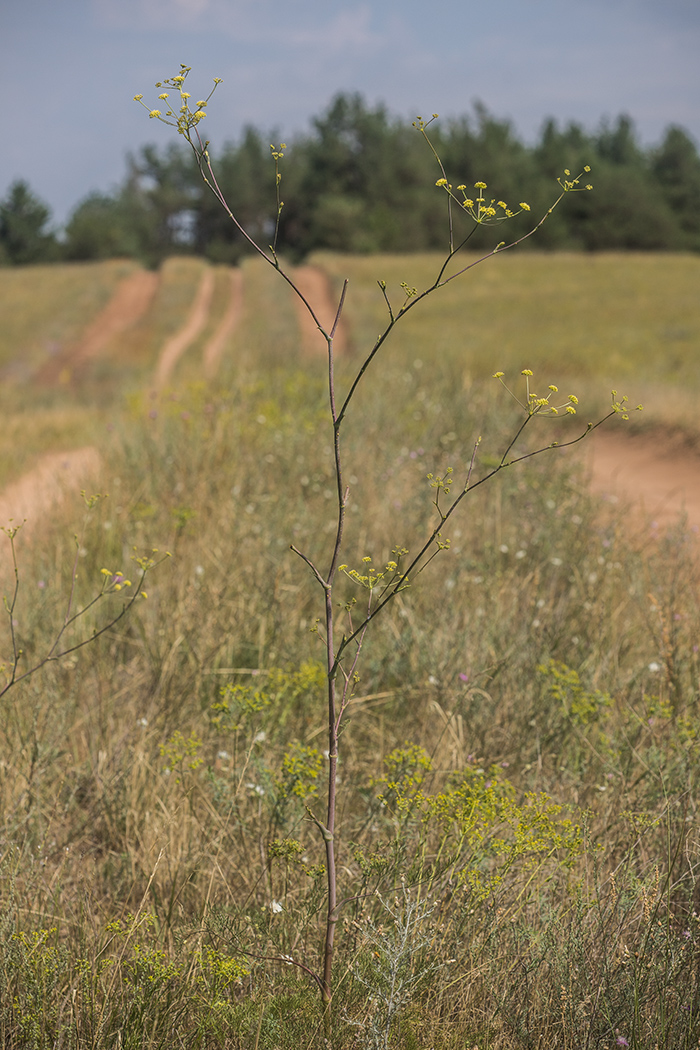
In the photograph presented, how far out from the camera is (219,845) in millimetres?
2127

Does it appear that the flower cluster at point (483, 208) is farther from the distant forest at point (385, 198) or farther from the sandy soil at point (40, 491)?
the distant forest at point (385, 198)

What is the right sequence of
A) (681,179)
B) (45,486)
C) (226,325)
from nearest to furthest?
(45,486) → (226,325) → (681,179)

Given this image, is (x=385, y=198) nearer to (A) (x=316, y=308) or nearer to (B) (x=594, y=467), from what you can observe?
(A) (x=316, y=308)

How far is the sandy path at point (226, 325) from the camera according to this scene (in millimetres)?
20016

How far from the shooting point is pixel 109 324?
2988 cm

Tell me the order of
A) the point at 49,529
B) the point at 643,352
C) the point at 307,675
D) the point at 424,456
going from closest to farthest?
the point at 307,675
the point at 49,529
the point at 424,456
the point at 643,352

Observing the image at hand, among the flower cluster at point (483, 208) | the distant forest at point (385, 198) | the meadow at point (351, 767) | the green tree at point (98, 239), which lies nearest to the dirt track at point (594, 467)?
the meadow at point (351, 767)

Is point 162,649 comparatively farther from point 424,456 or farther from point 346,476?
point 424,456

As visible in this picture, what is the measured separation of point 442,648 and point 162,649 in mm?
1207

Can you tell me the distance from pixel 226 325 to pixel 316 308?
149 inches

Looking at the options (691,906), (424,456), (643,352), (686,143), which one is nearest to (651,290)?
(643,352)

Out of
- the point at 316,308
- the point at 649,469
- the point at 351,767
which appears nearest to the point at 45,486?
the point at 351,767

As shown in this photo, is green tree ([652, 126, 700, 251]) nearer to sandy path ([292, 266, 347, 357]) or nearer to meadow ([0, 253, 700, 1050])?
sandy path ([292, 266, 347, 357])

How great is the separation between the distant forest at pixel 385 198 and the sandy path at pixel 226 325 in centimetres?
2063
